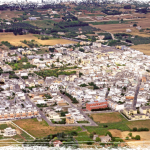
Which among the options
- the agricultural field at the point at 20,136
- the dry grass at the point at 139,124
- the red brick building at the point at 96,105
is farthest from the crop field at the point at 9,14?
the dry grass at the point at 139,124

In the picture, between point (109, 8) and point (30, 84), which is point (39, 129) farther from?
point (109, 8)

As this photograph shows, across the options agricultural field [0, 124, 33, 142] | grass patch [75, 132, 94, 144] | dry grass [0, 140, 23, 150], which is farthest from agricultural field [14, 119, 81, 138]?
dry grass [0, 140, 23, 150]

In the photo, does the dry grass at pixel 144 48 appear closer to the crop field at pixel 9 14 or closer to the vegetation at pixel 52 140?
the vegetation at pixel 52 140

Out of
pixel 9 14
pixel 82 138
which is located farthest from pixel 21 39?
pixel 82 138

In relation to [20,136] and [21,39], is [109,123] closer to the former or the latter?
[20,136]

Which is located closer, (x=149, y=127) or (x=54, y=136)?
(x=54, y=136)

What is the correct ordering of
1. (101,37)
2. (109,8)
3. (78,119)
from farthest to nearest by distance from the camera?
(109,8) → (101,37) → (78,119)

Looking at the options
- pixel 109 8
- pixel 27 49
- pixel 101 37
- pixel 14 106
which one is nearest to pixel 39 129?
pixel 14 106
